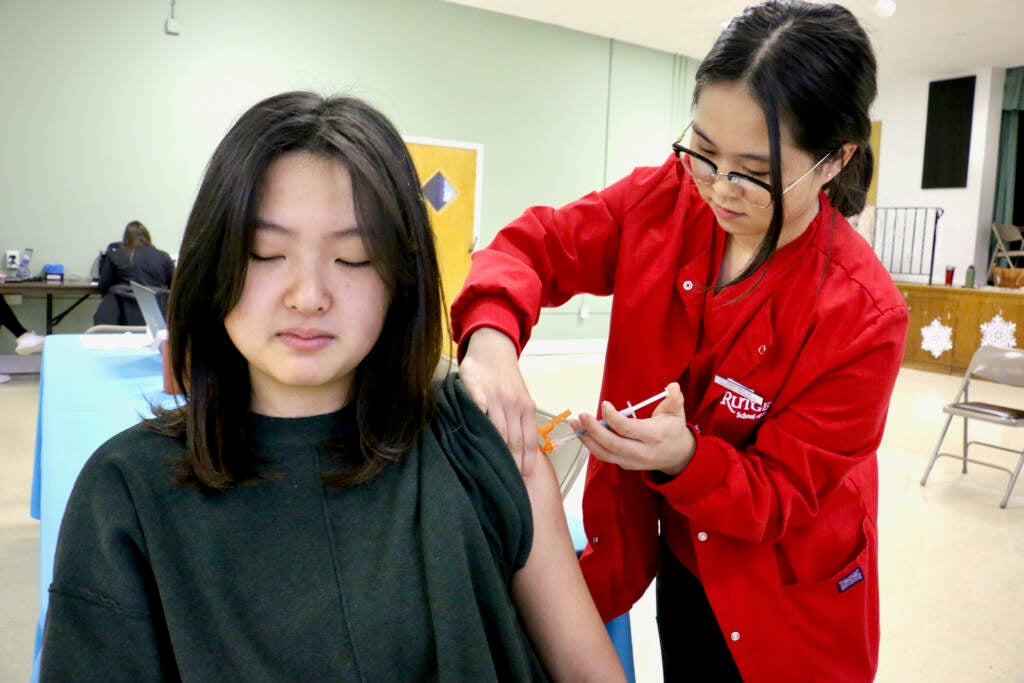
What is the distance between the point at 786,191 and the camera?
99 centimetres

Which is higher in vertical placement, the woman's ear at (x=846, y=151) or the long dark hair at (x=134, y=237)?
the woman's ear at (x=846, y=151)

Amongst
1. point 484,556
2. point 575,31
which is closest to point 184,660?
point 484,556

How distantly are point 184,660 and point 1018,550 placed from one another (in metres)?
3.68

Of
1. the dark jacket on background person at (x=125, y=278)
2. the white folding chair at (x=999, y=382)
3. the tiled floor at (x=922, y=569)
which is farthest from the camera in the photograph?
the dark jacket on background person at (x=125, y=278)

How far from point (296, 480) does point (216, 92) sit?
6.54 m

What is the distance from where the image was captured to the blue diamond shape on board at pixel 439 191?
25.4 feet

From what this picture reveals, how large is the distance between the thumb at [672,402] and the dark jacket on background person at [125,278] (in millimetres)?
5624

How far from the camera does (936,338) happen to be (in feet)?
26.5

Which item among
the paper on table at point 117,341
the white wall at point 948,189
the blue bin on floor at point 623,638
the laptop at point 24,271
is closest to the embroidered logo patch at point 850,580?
the blue bin on floor at point 623,638

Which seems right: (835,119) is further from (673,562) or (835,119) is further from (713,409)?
(673,562)

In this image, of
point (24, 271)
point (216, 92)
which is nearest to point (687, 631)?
point (24, 271)

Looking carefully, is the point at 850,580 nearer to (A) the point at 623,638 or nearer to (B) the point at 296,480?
(A) the point at 623,638

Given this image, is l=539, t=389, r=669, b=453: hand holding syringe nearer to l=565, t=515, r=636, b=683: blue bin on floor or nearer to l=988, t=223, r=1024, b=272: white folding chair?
l=565, t=515, r=636, b=683: blue bin on floor

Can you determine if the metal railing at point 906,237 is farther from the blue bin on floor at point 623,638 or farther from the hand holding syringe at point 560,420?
the hand holding syringe at point 560,420
